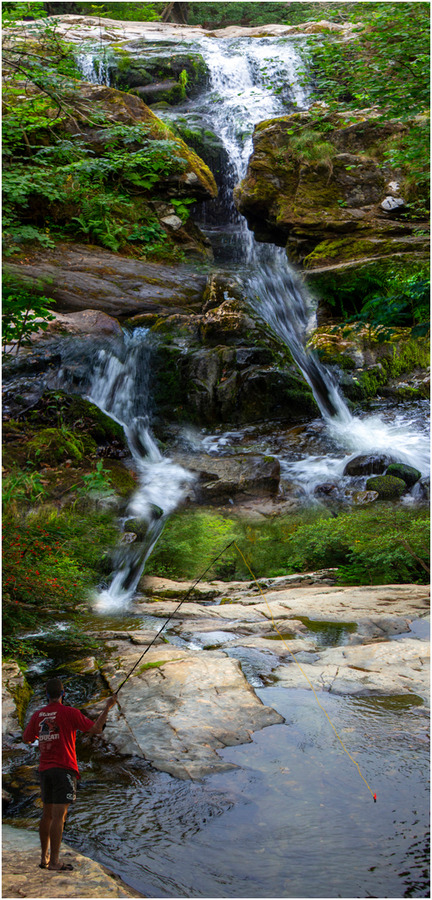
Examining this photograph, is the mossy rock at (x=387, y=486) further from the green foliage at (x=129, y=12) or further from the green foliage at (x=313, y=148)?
the green foliage at (x=129, y=12)

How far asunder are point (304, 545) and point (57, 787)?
5618 mm

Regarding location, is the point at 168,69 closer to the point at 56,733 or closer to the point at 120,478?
the point at 120,478

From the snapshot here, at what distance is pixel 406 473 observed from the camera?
904 cm

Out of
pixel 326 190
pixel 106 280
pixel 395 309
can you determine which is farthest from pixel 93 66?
pixel 395 309

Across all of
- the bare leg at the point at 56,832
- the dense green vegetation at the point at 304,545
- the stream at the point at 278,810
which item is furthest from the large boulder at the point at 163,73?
the bare leg at the point at 56,832

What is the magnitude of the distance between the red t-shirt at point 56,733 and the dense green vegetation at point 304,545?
16.0 feet

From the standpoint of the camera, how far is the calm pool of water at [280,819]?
269 cm

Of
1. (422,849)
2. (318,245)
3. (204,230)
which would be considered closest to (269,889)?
(422,849)

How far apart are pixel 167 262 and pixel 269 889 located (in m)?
13.0

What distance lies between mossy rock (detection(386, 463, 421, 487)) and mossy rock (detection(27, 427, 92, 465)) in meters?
5.06

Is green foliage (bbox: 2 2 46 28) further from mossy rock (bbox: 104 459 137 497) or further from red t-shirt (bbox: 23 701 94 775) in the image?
red t-shirt (bbox: 23 701 94 775)

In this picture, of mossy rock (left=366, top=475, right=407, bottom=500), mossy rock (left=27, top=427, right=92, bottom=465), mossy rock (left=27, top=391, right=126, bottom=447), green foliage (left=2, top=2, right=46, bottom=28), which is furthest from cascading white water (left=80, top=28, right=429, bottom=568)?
green foliage (left=2, top=2, right=46, bottom=28)

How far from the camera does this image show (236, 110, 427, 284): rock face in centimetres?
1296

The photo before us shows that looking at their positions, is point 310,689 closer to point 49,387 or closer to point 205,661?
point 205,661
